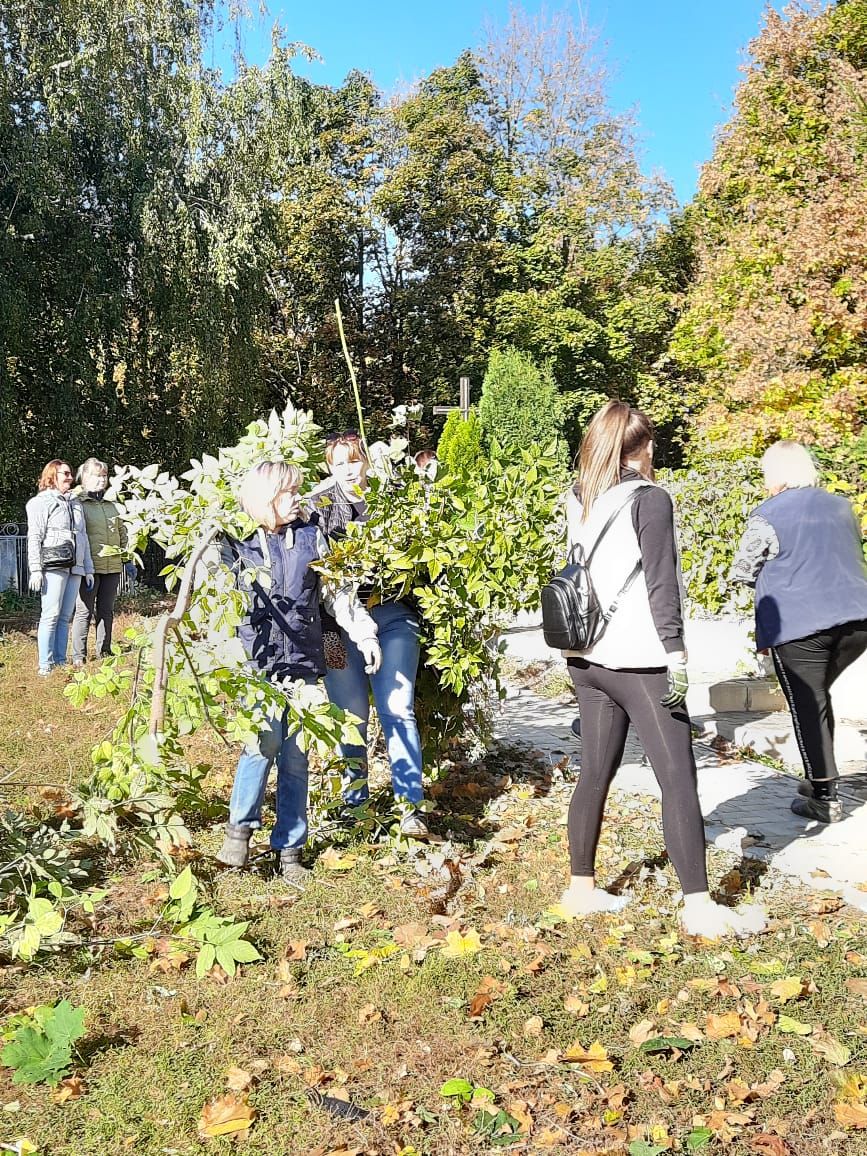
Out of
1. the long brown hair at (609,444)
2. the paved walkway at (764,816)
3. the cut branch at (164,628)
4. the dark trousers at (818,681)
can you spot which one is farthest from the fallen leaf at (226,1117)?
the dark trousers at (818,681)

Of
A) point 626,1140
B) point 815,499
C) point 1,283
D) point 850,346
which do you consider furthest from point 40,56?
point 626,1140

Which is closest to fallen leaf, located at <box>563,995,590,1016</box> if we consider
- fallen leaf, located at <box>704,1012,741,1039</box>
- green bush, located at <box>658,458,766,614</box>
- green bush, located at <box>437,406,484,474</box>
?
fallen leaf, located at <box>704,1012,741,1039</box>

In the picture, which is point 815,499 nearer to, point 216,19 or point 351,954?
point 351,954

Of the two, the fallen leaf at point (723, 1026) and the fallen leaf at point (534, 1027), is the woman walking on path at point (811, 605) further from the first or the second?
the fallen leaf at point (534, 1027)

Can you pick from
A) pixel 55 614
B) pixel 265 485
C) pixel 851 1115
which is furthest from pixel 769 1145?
pixel 55 614

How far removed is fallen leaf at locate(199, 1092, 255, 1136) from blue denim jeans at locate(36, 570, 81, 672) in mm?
6655

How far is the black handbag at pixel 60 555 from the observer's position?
861 cm

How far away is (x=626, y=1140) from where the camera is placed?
2.54 meters

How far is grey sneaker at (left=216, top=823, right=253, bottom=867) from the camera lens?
4.22m

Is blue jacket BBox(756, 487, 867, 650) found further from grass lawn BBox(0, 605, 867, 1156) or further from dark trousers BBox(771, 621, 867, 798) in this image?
grass lawn BBox(0, 605, 867, 1156)

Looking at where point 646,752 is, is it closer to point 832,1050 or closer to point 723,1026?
point 723,1026

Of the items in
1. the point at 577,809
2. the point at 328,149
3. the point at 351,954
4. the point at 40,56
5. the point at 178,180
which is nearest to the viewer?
the point at 351,954

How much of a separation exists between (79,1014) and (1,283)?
47.6ft

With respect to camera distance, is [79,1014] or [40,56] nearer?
[79,1014]
